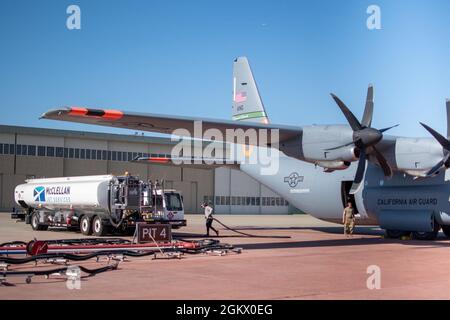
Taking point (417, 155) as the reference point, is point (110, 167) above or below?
above

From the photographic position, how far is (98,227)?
24750 millimetres

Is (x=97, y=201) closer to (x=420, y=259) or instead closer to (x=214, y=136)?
(x=214, y=136)

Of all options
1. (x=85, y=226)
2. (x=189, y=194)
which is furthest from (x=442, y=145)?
(x=189, y=194)

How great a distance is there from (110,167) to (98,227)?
37331mm

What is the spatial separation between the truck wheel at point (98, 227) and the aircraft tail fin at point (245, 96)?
874cm

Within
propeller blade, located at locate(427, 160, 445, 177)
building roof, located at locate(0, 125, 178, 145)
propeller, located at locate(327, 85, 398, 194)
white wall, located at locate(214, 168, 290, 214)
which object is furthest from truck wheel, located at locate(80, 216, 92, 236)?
white wall, located at locate(214, 168, 290, 214)

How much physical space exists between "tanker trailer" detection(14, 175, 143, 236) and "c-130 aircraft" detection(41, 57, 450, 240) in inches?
103

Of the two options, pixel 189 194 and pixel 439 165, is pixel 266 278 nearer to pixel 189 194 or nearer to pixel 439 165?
pixel 439 165

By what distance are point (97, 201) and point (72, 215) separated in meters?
3.03

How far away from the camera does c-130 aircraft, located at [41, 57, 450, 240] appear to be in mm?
18156

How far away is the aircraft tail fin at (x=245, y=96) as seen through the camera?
88.9 ft

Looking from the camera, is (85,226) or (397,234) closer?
(397,234)

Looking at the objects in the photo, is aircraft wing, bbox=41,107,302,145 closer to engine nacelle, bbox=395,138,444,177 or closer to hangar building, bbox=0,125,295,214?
engine nacelle, bbox=395,138,444,177

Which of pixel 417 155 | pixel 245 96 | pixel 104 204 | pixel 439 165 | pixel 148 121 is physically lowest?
pixel 104 204
